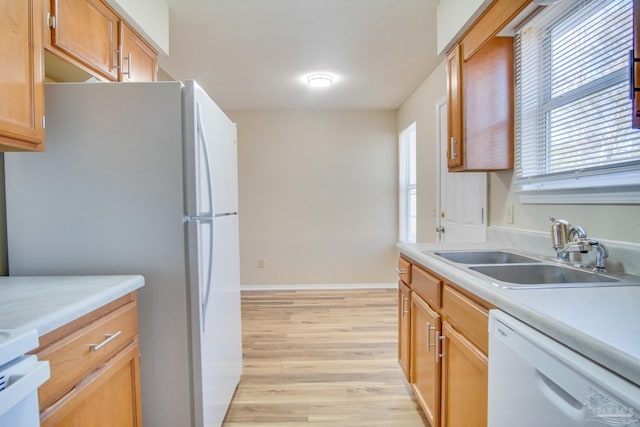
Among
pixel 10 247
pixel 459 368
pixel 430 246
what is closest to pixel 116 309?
pixel 10 247

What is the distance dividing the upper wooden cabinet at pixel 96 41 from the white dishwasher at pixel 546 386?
6.31ft

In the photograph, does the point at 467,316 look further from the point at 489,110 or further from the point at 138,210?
the point at 138,210

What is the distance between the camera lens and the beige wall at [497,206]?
1.20m

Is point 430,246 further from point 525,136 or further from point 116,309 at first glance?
point 116,309

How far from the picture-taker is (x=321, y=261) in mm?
4328

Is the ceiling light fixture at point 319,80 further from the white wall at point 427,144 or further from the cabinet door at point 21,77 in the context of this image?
the cabinet door at point 21,77

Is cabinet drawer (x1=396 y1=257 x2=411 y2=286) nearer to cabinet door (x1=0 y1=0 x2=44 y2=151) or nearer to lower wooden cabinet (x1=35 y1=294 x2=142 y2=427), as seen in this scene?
lower wooden cabinet (x1=35 y1=294 x2=142 y2=427)

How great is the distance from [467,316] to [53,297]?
4.51 feet

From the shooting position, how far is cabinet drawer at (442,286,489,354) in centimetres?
104

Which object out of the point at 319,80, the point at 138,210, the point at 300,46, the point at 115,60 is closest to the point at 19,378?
the point at 138,210

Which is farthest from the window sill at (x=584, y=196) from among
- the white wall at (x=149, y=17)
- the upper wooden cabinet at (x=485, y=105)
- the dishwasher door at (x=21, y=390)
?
the white wall at (x=149, y=17)

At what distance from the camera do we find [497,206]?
200 cm

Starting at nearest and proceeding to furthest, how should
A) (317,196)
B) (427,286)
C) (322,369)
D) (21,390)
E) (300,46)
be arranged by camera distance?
(21,390) → (427,286) → (322,369) → (300,46) → (317,196)

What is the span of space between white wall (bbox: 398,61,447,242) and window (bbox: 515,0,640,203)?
122cm
